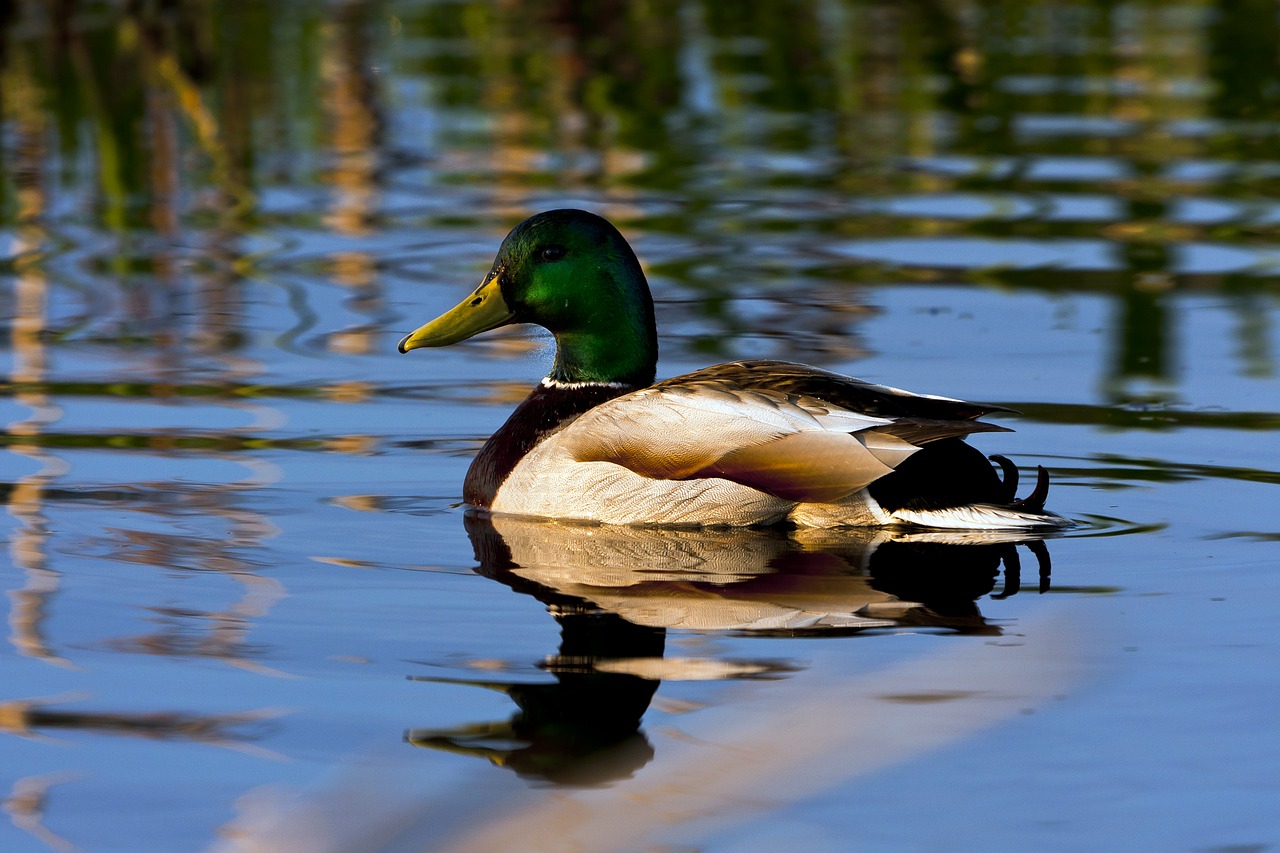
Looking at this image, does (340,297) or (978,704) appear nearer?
(978,704)

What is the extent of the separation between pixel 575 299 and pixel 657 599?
1.66 meters

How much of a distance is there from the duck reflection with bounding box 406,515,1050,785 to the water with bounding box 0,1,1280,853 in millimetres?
19

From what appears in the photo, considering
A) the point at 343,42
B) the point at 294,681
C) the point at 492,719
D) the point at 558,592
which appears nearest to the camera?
the point at 492,719

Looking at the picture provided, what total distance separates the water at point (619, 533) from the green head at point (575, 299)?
1.58 feet

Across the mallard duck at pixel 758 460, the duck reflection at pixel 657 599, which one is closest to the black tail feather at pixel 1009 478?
the mallard duck at pixel 758 460

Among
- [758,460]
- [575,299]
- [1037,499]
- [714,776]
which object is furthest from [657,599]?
[575,299]

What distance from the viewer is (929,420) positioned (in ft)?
18.6

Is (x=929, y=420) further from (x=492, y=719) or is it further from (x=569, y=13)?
(x=569, y=13)

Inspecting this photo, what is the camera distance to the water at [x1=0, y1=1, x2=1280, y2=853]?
3.74 m

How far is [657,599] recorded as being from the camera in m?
5.07

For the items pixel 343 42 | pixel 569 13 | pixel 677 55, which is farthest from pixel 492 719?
pixel 569 13

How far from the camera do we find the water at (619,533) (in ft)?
12.3

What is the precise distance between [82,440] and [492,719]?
310 centimetres

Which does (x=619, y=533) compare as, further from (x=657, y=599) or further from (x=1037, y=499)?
(x=1037, y=499)
